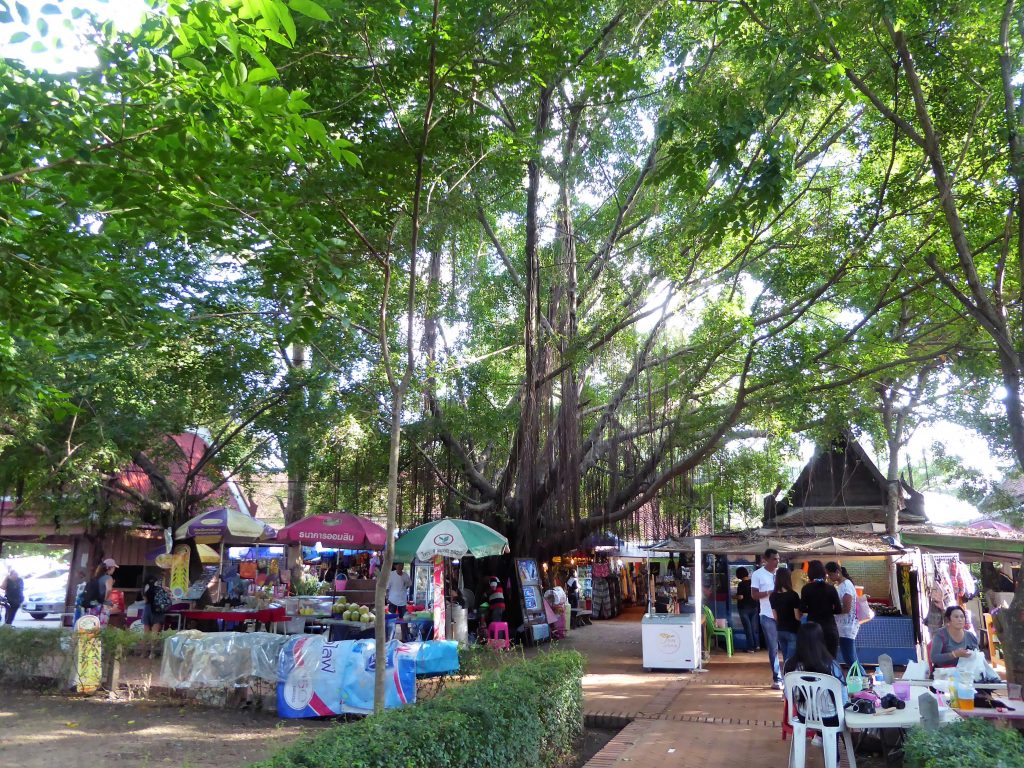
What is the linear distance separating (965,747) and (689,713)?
4.39 meters

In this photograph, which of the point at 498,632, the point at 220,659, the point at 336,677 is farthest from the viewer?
the point at 498,632

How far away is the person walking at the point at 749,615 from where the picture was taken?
1333cm

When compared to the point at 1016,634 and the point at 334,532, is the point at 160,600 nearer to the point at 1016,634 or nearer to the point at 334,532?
the point at 334,532

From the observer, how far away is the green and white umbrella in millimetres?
10605

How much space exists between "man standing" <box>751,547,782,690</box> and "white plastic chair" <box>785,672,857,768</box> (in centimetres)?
390

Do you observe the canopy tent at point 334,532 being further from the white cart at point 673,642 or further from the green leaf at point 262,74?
the green leaf at point 262,74

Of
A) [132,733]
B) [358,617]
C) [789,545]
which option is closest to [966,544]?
[789,545]

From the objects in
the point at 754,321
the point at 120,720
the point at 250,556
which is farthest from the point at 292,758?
the point at 250,556

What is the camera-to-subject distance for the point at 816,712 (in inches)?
222

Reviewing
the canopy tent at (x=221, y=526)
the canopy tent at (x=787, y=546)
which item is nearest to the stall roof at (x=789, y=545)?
the canopy tent at (x=787, y=546)

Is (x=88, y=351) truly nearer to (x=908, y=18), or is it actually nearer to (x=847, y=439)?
(x=908, y=18)

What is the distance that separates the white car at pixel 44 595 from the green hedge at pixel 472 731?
16617mm

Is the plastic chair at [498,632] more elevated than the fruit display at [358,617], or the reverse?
the fruit display at [358,617]

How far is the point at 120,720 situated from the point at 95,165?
5.94 meters
